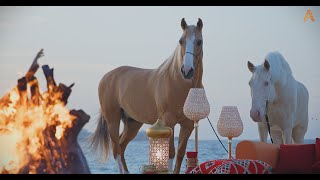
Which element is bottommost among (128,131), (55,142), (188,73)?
(55,142)

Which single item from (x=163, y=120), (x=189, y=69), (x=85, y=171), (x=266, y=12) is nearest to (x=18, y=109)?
(x=85, y=171)

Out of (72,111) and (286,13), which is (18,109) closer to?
(72,111)

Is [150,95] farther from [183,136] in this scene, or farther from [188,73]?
[188,73]

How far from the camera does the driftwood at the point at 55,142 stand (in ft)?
16.6

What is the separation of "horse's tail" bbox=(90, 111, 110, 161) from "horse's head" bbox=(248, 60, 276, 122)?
155cm

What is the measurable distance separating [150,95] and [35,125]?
119 centimetres

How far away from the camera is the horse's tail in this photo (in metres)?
5.09

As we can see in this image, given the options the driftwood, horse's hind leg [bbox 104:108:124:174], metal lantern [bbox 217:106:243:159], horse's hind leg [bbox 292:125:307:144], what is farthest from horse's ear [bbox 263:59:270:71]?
the driftwood

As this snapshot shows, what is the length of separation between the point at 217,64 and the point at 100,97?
1.20 m

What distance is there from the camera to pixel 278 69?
434 cm

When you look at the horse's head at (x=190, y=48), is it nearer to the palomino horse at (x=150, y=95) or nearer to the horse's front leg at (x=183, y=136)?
the palomino horse at (x=150, y=95)

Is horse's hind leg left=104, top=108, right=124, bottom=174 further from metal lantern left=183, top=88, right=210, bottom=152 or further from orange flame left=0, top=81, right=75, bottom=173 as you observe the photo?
metal lantern left=183, top=88, right=210, bottom=152

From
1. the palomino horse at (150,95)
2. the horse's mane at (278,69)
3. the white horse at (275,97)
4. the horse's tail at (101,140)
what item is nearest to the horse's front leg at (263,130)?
the white horse at (275,97)

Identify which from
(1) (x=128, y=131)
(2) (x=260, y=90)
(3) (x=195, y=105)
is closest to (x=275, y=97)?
(2) (x=260, y=90)
